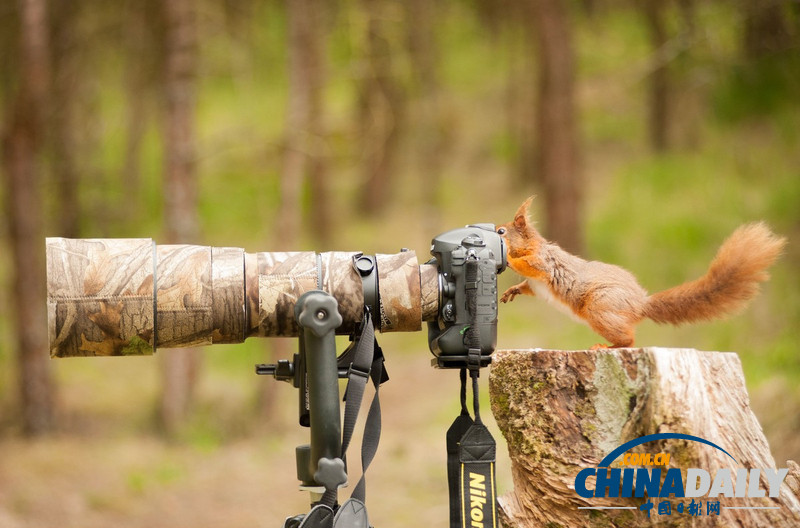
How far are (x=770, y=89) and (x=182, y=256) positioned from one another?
423 inches

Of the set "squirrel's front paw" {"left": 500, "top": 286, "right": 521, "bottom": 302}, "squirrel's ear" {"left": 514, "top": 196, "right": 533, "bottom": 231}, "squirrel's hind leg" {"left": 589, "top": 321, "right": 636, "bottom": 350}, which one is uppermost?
"squirrel's ear" {"left": 514, "top": 196, "right": 533, "bottom": 231}

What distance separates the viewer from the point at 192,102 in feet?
25.0

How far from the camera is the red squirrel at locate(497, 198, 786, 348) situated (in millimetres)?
2486

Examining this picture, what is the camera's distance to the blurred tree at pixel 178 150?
23.9 ft

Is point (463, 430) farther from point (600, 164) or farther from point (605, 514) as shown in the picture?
point (600, 164)

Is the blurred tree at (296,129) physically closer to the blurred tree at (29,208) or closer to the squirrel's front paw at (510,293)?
the blurred tree at (29,208)

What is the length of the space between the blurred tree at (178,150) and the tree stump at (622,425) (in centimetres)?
534

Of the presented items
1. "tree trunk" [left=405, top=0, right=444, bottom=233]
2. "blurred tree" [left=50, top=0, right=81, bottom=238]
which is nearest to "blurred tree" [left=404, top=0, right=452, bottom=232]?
"tree trunk" [left=405, top=0, right=444, bottom=233]

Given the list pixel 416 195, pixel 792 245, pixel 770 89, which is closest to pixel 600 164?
pixel 770 89

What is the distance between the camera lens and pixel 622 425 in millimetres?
2318

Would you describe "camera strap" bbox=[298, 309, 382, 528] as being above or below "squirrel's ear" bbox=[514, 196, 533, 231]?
below

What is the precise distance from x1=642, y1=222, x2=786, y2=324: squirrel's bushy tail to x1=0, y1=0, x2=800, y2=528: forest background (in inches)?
95.7

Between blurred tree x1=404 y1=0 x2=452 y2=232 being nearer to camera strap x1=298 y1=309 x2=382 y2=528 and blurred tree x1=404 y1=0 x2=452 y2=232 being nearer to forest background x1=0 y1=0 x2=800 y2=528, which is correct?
forest background x1=0 y1=0 x2=800 y2=528

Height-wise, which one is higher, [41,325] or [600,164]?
[600,164]
